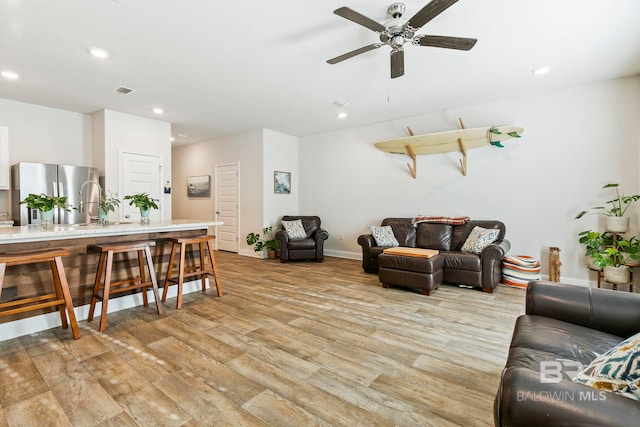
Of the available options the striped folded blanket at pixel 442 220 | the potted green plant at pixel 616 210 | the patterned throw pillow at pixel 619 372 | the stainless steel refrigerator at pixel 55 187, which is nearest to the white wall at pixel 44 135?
the stainless steel refrigerator at pixel 55 187

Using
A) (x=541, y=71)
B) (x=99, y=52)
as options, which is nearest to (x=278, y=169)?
(x=99, y=52)

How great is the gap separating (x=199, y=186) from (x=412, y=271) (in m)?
5.69

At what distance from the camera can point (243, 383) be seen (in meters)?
1.88

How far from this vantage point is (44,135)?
15.2 ft

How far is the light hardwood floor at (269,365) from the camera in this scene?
5.30 feet

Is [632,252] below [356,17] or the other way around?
below

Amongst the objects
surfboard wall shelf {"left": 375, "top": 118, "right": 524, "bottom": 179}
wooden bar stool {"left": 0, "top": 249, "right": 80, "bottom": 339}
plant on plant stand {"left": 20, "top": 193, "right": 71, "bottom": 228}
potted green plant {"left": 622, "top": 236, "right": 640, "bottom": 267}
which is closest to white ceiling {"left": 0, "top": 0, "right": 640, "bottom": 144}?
surfboard wall shelf {"left": 375, "top": 118, "right": 524, "bottom": 179}

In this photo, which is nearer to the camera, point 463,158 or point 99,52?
point 99,52

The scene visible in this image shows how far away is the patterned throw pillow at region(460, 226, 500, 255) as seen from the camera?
159 inches

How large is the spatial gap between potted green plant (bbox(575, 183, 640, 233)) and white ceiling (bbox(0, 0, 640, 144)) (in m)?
1.49

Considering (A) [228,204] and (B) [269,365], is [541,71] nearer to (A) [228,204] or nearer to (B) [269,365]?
(B) [269,365]

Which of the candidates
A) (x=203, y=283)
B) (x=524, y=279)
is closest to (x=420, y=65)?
(x=524, y=279)

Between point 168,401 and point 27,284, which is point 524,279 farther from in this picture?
point 27,284

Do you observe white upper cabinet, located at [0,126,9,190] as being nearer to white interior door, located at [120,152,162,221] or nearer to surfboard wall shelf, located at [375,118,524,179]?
white interior door, located at [120,152,162,221]
